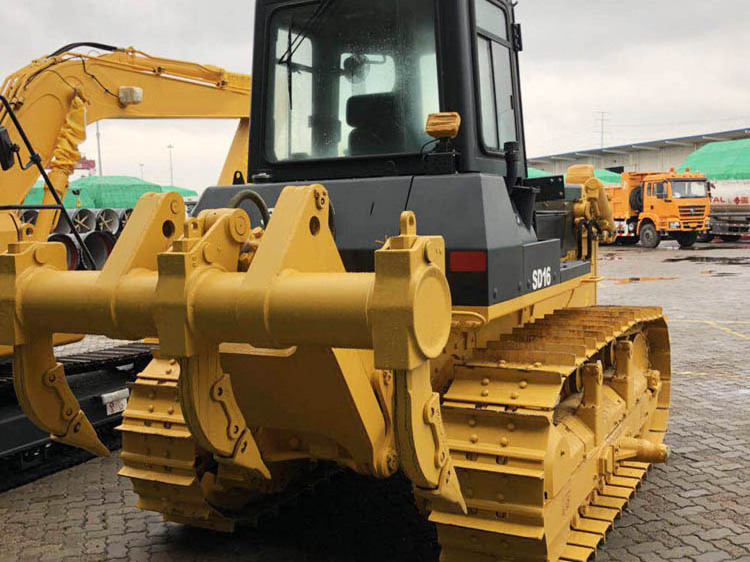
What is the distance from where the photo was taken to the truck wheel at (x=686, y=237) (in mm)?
28734

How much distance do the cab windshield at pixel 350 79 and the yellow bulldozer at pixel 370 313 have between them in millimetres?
10

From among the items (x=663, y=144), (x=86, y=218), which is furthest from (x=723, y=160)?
(x=86, y=218)

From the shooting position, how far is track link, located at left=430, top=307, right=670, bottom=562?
132 inches

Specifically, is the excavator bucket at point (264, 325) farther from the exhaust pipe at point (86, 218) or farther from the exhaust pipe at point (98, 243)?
the exhaust pipe at point (86, 218)

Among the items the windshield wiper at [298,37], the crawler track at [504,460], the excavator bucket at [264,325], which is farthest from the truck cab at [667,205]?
the excavator bucket at [264,325]

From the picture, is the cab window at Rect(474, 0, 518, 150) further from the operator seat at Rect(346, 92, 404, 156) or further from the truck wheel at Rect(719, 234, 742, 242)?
the truck wheel at Rect(719, 234, 742, 242)

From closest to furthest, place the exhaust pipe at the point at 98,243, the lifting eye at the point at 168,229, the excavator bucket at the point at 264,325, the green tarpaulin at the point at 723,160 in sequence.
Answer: the excavator bucket at the point at 264,325 → the lifting eye at the point at 168,229 → the exhaust pipe at the point at 98,243 → the green tarpaulin at the point at 723,160

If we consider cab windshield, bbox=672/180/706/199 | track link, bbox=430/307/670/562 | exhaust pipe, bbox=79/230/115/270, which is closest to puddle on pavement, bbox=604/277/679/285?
A: exhaust pipe, bbox=79/230/115/270

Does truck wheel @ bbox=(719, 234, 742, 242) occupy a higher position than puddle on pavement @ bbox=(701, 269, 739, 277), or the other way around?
truck wheel @ bbox=(719, 234, 742, 242)

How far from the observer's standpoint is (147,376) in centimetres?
427

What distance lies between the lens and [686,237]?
28812 mm

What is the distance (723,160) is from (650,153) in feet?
26.9

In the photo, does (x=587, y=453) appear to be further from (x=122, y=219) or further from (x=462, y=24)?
(x=122, y=219)

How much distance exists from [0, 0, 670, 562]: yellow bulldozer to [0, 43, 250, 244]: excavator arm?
2.63 m
